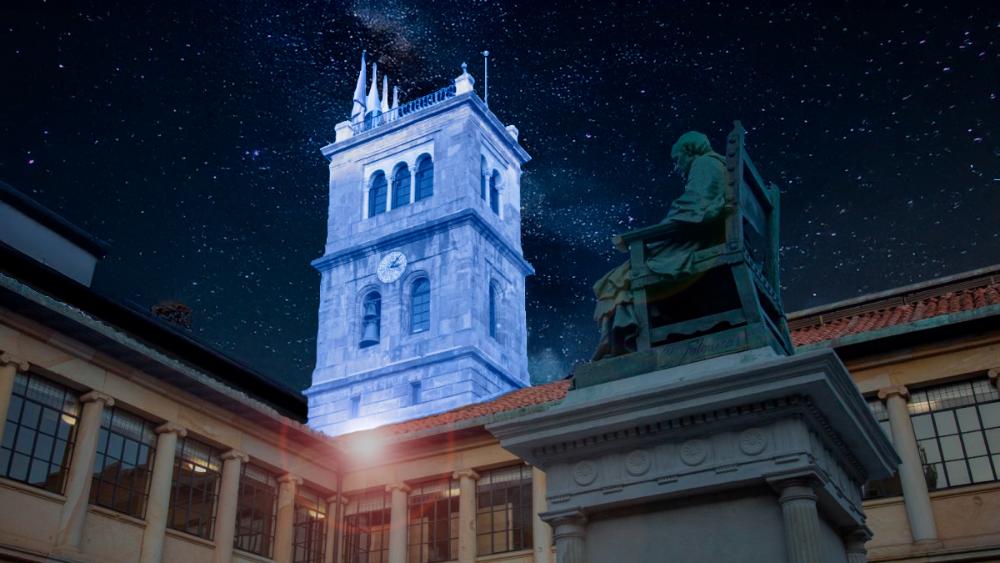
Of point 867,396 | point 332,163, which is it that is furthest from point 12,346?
point 332,163

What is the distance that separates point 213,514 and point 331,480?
15.8ft

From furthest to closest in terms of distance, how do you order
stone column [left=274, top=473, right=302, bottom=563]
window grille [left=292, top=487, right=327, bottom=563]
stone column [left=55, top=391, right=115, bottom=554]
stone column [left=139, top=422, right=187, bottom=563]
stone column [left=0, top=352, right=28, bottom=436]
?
window grille [left=292, top=487, right=327, bottom=563] < stone column [left=274, top=473, right=302, bottom=563] < stone column [left=139, top=422, right=187, bottom=563] < stone column [left=55, top=391, right=115, bottom=554] < stone column [left=0, top=352, right=28, bottom=436]

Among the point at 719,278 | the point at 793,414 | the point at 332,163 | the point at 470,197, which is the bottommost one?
the point at 793,414

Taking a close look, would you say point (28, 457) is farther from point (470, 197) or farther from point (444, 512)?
point (470, 197)

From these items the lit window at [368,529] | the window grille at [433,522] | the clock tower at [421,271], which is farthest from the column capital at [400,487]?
the clock tower at [421,271]

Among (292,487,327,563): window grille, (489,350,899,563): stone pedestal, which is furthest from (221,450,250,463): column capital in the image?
(489,350,899,563): stone pedestal

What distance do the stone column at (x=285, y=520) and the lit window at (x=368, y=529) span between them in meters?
1.83

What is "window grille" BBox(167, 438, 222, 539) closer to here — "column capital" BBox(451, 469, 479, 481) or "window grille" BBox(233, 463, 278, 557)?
"window grille" BBox(233, 463, 278, 557)

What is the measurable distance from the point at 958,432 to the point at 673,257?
17.1m

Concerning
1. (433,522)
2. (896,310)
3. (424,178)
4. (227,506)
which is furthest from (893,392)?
(424,178)

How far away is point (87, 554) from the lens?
2192 centimetres

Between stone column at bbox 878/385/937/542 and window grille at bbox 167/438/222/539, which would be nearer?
stone column at bbox 878/385/937/542

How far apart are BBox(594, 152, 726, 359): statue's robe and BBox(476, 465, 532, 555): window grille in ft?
62.3

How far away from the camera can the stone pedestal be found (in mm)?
7590
